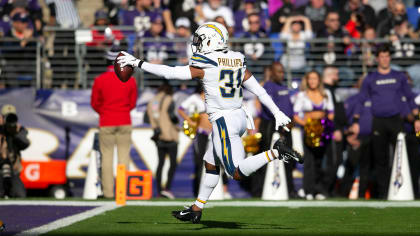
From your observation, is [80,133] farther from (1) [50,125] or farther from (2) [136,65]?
(2) [136,65]

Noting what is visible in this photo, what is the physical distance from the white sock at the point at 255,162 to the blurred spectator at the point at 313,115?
4355 millimetres

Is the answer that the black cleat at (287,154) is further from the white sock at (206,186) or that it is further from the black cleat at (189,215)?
the black cleat at (189,215)

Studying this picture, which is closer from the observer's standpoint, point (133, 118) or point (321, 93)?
point (321, 93)

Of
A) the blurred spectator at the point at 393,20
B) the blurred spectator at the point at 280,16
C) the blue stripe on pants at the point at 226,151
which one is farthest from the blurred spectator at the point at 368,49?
the blue stripe on pants at the point at 226,151

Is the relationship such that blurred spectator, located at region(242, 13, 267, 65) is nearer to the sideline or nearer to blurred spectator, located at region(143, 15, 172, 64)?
blurred spectator, located at region(143, 15, 172, 64)

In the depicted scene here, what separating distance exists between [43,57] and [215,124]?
285 inches

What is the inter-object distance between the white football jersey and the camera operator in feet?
17.5

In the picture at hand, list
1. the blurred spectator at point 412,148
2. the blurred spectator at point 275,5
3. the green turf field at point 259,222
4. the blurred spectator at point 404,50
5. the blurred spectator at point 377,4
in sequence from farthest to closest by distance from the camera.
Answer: the blurred spectator at point 377,4 → the blurred spectator at point 275,5 → the blurred spectator at point 404,50 → the blurred spectator at point 412,148 → the green turf field at point 259,222

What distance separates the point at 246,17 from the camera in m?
15.9

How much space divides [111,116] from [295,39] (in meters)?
4.13

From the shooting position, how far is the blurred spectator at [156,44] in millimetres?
14188

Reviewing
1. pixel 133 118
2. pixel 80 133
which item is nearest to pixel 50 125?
pixel 80 133

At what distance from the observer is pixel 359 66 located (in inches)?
603

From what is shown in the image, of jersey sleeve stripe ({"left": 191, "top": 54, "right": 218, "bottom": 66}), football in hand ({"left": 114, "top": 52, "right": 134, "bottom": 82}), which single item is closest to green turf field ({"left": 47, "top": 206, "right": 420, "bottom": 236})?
football in hand ({"left": 114, "top": 52, "right": 134, "bottom": 82})
